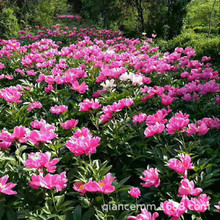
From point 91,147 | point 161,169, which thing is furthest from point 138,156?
point 91,147

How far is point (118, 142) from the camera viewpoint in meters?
1.88

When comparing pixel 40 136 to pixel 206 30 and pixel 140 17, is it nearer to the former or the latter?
pixel 140 17

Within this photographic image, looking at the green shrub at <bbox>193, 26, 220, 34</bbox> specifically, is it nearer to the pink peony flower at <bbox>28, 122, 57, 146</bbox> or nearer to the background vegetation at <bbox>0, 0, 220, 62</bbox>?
the background vegetation at <bbox>0, 0, 220, 62</bbox>

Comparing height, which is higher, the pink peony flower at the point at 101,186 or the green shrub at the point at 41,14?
the green shrub at the point at 41,14

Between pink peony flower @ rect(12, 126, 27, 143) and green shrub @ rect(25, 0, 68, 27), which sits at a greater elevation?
green shrub @ rect(25, 0, 68, 27)

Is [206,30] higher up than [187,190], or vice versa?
[206,30]

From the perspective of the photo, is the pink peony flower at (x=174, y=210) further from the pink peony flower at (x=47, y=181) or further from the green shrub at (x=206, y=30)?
the green shrub at (x=206, y=30)

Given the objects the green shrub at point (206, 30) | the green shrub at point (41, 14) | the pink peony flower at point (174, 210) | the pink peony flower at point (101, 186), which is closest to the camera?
the pink peony flower at point (174, 210)

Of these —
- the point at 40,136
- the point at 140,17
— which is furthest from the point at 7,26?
the point at 40,136

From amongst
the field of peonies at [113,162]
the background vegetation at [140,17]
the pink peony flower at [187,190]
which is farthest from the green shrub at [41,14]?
the pink peony flower at [187,190]

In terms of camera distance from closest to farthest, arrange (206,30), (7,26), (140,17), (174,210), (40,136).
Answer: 1. (174,210)
2. (40,136)
3. (7,26)
4. (206,30)
5. (140,17)

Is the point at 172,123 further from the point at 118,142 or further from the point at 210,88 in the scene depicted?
the point at 210,88

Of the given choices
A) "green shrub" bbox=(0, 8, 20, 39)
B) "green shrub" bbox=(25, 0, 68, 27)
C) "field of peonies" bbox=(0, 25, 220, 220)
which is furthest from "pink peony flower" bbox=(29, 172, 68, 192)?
"green shrub" bbox=(25, 0, 68, 27)

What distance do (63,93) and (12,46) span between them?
267 centimetres
